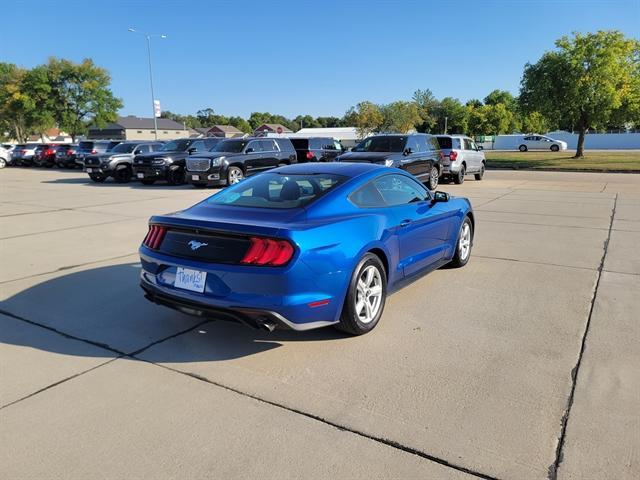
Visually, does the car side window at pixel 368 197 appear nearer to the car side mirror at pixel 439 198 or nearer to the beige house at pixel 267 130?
the car side mirror at pixel 439 198

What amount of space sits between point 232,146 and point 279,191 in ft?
44.8

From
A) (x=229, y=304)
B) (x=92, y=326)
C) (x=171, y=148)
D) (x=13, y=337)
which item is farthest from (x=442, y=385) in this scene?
(x=171, y=148)

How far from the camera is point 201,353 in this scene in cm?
388

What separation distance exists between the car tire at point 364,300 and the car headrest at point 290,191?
0.89m

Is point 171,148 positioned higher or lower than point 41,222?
higher

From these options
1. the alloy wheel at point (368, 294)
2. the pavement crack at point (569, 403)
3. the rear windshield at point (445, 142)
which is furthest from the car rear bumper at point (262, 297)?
the rear windshield at point (445, 142)

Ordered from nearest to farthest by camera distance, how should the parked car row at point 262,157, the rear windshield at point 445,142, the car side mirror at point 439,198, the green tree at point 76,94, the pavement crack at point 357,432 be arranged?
the pavement crack at point 357,432, the car side mirror at point 439,198, the parked car row at point 262,157, the rear windshield at point 445,142, the green tree at point 76,94

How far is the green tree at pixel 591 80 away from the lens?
A: 29625 mm

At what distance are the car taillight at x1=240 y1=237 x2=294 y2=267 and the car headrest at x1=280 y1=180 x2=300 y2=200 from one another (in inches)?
37.0

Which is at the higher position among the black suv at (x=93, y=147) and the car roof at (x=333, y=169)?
the black suv at (x=93, y=147)

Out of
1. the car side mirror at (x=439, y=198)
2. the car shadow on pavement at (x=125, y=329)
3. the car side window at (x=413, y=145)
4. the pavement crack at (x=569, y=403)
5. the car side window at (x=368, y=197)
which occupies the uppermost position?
the car side window at (x=413, y=145)

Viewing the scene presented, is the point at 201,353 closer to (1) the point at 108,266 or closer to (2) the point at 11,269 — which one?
(1) the point at 108,266

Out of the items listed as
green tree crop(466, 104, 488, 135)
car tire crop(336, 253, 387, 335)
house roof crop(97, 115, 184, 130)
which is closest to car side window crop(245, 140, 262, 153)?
car tire crop(336, 253, 387, 335)

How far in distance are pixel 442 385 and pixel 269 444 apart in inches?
51.8
